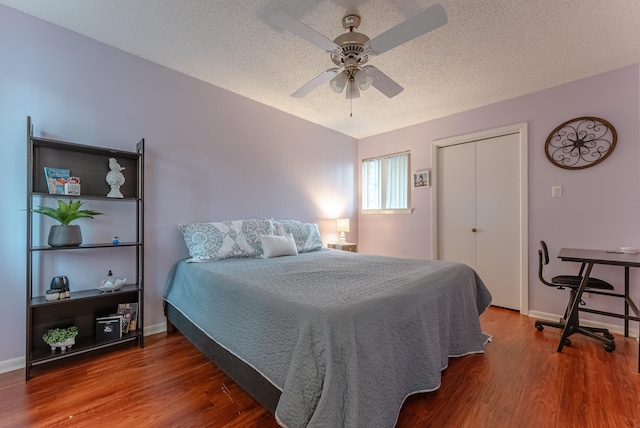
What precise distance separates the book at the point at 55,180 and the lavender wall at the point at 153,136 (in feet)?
0.61

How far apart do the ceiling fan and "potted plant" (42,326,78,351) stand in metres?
2.50

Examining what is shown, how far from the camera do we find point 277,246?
2.77 meters

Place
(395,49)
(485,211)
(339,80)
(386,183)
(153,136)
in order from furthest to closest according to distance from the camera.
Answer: (386,183) < (485,211) < (153,136) < (395,49) < (339,80)

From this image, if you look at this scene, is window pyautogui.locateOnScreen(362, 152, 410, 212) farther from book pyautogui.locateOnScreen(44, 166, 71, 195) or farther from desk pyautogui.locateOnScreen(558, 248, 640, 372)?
book pyautogui.locateOnScreen(44, 166, 71, 195)

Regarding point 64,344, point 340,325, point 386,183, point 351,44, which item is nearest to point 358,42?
point 351,44

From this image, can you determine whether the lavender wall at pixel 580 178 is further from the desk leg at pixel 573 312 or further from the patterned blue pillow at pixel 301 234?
the patterned blue pillow at pixel 301 234

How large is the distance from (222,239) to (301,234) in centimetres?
97

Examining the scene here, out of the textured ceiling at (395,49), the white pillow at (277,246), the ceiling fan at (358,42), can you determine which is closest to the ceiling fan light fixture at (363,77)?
the ceiling fan at (358,42)

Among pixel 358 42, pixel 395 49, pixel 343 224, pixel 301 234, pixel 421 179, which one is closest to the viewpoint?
pixel 358 42

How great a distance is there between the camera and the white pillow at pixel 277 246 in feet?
8.95

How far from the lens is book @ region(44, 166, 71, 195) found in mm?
1918

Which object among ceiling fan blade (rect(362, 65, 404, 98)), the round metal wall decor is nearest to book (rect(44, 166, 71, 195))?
ceiling fan blade (rect(362, 65, 404, 98))

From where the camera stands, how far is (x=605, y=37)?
6.86ft

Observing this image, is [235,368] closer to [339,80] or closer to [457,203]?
[339,80]
